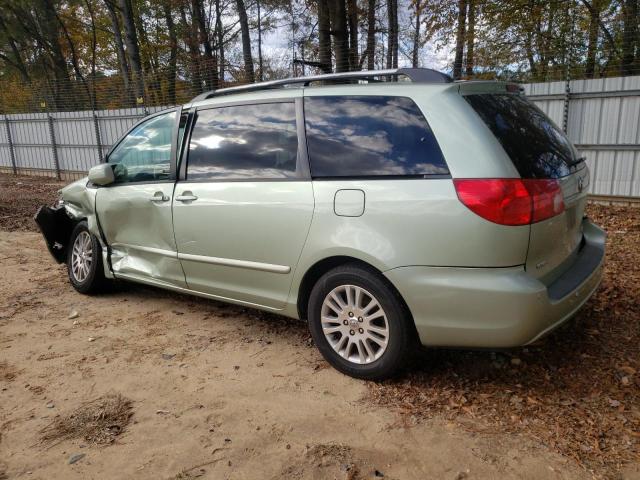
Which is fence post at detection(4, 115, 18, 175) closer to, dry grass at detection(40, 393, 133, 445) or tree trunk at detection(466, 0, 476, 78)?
tree trunk at detection(466, 0, 476, 78)

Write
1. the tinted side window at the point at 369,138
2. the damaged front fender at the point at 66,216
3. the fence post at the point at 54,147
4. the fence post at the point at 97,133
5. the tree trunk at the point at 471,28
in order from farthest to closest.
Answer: the fence post at the point at 54,147 → the tree trunk at the point at 471,28 → the fence post at the point at 97,133 → the damaged front fender at the point at 66,216 → the tinted side window at the point at 369,138

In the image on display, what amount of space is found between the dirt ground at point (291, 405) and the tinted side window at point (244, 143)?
1246 millimetres

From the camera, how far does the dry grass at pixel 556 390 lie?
2412 mm

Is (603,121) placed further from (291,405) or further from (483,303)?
(291,405)

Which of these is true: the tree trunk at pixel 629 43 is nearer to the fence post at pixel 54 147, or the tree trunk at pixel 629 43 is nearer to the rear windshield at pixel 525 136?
the rear windshield at pixel 525 136

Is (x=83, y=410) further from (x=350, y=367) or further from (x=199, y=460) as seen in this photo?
(x=350, y=367)

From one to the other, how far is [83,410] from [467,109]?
8.88ft

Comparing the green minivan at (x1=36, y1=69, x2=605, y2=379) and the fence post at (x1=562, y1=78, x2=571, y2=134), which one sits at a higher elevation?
the fence post at (x1=562, y1=78, x2=571, y2=134)

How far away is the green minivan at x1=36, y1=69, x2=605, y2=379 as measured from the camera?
100.0 inches

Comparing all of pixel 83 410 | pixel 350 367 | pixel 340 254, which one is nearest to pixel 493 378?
pixel 350 367

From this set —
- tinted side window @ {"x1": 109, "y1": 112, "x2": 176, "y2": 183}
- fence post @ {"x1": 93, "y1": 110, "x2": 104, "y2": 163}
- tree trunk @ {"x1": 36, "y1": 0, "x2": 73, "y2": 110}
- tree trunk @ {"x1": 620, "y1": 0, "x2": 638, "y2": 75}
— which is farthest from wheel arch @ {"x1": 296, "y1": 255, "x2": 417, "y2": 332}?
tree trunk @ {"x1": 36, "y1": 0, "x2": 73, "y2": 110}

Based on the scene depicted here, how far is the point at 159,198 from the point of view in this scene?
3.94 metres

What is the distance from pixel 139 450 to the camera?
250 cm

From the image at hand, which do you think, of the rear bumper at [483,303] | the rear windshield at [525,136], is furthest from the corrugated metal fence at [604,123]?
the rear bumper at [483,303]
